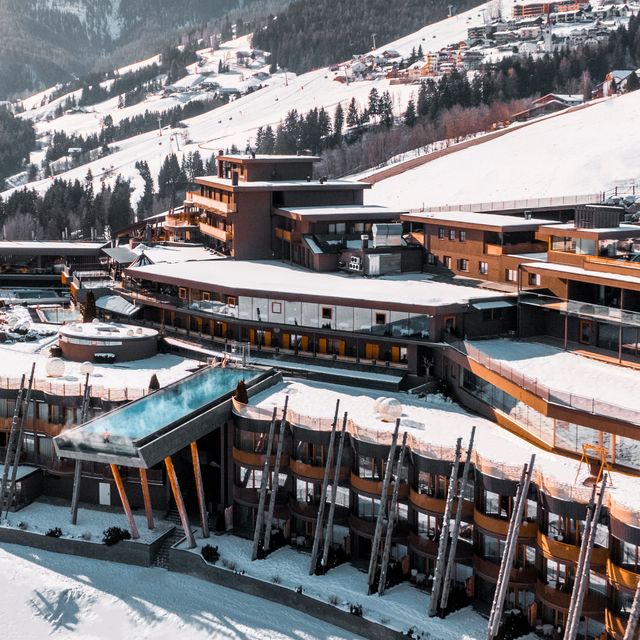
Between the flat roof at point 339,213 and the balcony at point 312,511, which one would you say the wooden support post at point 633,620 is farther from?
the flat roof at point 339,213

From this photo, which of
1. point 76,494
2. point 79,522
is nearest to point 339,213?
point 76,494

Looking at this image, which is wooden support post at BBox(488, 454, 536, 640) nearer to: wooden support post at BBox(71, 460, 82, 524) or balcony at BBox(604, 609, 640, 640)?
balcony at BBox(604, 609, 640, 640)

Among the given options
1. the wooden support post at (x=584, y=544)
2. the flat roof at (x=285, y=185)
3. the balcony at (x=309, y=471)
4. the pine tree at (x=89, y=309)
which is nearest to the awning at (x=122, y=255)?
the pine tree at (x=89, y=309)

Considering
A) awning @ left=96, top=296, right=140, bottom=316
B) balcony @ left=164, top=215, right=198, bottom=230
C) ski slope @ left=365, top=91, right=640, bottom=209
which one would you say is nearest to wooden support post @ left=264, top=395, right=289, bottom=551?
awning @ left=96, top=296, right=140, bottom=316

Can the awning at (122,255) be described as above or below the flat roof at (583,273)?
below

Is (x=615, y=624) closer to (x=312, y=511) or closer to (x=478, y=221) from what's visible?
(x=312, y=511)
